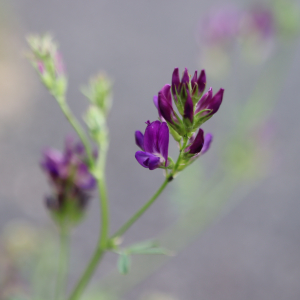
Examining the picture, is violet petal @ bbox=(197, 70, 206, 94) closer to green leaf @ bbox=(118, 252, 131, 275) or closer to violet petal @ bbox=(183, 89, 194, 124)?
violet petal @ bbox=(183, 89, 194, 124)

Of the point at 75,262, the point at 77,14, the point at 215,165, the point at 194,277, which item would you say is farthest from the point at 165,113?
the point at 77,14

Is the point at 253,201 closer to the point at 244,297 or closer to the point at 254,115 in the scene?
the point at 244,297

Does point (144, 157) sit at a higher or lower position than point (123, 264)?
higher

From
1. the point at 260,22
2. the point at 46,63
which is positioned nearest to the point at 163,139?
the point at 46,63

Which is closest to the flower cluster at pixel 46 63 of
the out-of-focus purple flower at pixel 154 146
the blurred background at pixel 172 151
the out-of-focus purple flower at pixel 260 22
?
the out-of-focus purple flower at pixel 154 146

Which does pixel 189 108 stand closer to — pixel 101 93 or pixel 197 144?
pixel 197 144

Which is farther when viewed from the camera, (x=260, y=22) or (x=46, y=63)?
(x=260, y=22)

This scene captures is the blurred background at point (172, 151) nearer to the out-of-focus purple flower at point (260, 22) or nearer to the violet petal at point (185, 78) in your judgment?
the out-of-focus purple flower at point (260, 22)
